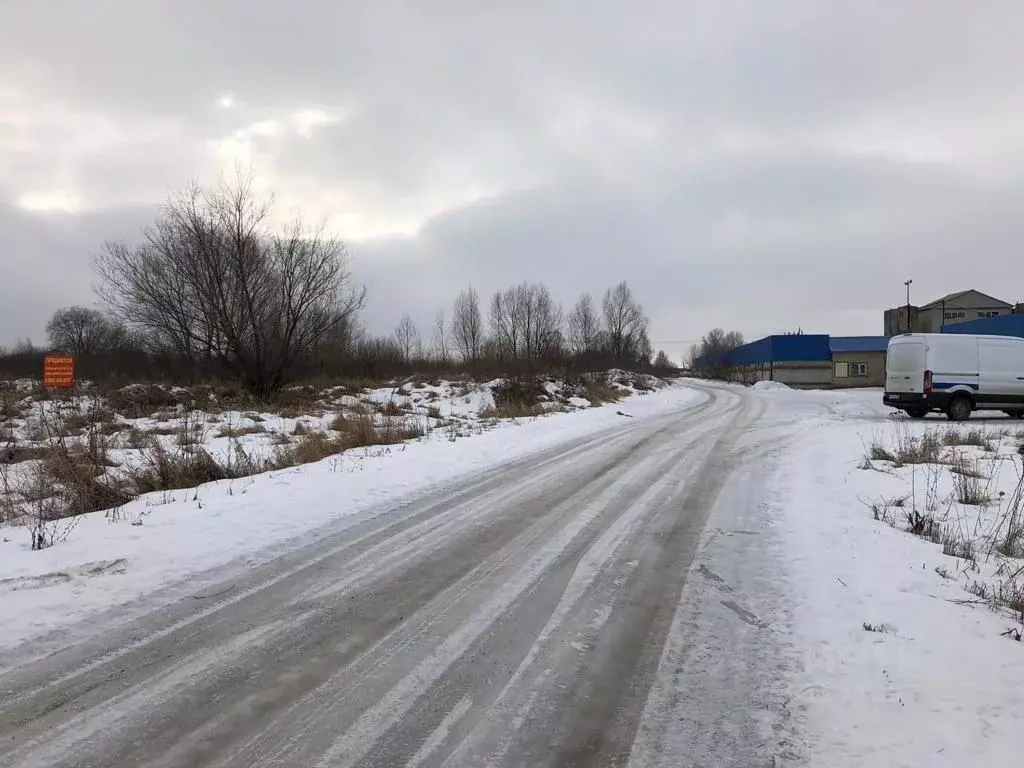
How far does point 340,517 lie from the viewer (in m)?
6.79

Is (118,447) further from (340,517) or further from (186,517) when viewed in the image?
(340,517)

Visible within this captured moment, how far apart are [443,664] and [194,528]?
13.0ft

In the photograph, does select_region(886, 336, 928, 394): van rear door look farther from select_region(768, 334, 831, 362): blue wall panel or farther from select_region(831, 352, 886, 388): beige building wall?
select_region(768, 334, 831, 362): blue wall panel

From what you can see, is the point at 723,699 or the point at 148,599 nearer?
the point at 723,699

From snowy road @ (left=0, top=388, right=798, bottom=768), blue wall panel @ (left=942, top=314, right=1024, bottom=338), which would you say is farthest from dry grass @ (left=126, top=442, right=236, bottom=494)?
blue wall panel @ (left=942, top=314, right=1024, bottom=338)

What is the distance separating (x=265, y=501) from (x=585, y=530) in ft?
13.1

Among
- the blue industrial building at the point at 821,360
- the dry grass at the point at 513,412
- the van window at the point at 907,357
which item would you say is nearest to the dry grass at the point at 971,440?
the van window at the point at 907,357

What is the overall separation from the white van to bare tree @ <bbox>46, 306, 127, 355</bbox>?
34.9 metres

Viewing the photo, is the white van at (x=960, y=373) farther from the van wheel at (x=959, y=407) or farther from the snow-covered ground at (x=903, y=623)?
the snow-covered ground at (x=903, y=623)

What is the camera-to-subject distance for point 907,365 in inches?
677

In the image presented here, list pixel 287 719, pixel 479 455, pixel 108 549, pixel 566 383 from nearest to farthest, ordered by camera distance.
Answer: pixel 287 719 < pixel 108 549 < pixel 479 455 < pixel 566 383

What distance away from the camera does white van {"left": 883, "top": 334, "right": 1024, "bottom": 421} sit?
55.2 ft

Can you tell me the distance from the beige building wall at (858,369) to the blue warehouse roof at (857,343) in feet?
6.66

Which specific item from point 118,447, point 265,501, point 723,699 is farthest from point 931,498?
point 118,447
